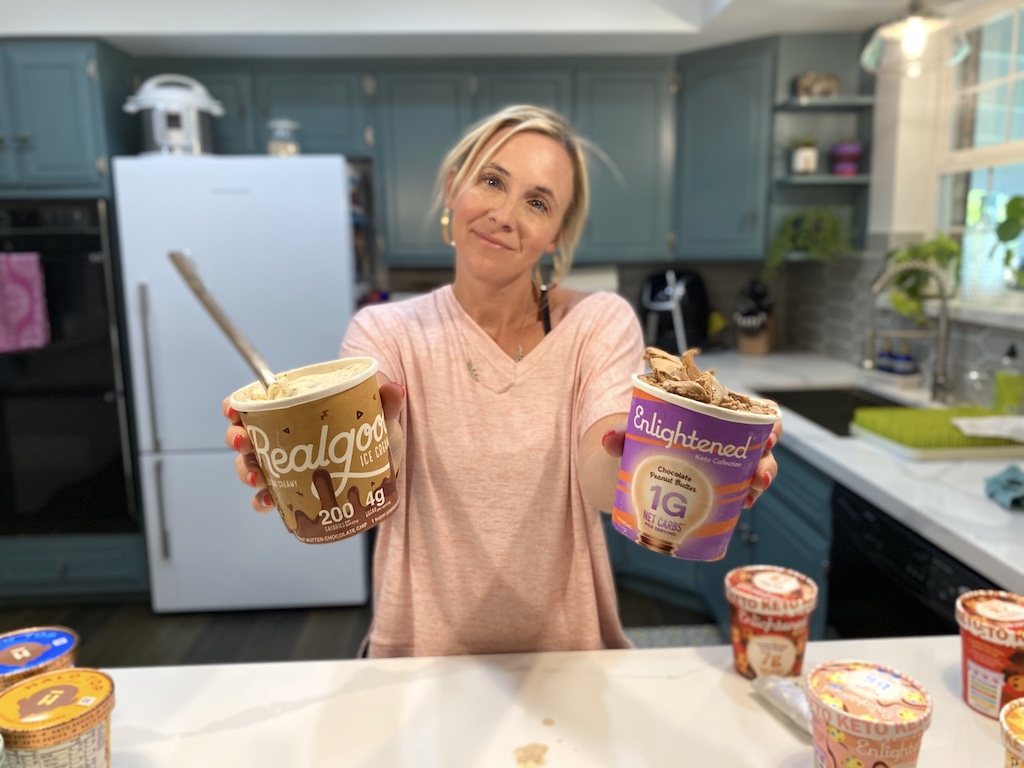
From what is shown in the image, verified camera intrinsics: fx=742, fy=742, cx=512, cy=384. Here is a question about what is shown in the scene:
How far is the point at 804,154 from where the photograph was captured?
2.90 metres

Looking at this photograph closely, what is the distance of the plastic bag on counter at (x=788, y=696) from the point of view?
32.8 inches

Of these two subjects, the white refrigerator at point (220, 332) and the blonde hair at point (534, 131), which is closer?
the blonde hair at point (534, 131)

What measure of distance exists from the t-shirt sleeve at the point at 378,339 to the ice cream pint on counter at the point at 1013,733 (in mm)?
779

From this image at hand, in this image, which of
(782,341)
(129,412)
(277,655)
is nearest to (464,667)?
(277,655)

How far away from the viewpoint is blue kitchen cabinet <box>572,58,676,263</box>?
122 inches

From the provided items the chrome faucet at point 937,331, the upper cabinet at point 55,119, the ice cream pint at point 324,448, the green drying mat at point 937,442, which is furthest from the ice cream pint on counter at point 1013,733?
the upper cabinet at point 55,119

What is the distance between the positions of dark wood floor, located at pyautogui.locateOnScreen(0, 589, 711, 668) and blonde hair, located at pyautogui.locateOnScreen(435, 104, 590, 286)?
6.28ft

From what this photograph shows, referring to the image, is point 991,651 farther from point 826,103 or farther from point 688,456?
point 826,103

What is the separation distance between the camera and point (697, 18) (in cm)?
275

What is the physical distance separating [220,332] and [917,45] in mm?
2378

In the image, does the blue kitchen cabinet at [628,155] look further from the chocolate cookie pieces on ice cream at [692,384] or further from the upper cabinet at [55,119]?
the chocolate cookie pieces on ice cream at [692,384]

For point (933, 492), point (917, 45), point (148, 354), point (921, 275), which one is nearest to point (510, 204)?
point (933, 492)

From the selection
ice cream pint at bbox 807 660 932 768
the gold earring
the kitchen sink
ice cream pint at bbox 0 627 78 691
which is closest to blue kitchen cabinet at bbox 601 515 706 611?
the kitchen sink

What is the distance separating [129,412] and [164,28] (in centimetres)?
143
